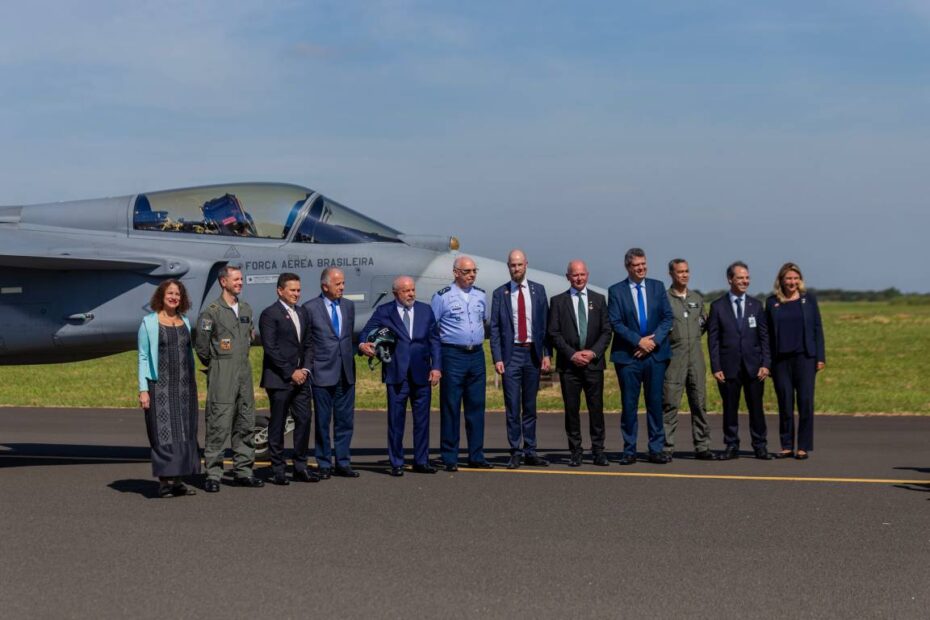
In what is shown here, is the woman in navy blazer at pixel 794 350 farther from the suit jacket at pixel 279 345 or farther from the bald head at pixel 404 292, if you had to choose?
the suit jacket at pixel 279 345

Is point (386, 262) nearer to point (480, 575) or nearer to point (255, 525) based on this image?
point (255, 525)

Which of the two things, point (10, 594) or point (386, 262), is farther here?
point (386, 262)

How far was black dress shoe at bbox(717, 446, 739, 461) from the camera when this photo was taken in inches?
504

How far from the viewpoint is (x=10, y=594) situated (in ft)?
22.4

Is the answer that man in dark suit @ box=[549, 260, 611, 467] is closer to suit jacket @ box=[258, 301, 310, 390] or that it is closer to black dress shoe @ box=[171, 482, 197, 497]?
suit jacket @ box=[258, 301, 310, 390]

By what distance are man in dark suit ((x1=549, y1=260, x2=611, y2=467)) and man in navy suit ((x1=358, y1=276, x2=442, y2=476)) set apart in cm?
→ 133

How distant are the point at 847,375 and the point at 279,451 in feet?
76.3

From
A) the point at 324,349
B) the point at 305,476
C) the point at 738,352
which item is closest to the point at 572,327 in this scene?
the point at 738,352

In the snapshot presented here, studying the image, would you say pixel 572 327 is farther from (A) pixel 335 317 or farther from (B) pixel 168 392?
(B) pixel 168 392

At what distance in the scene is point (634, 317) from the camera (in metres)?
12.4

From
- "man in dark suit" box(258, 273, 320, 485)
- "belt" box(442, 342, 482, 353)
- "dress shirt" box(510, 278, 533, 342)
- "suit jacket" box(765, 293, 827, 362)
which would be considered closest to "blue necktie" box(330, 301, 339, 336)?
"man in dark suit" box(258, 273, 320, 485)

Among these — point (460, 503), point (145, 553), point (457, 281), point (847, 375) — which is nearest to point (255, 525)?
point (145, 553)

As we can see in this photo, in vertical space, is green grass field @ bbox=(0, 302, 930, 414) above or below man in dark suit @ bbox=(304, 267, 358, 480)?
below

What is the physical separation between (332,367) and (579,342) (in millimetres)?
2572
